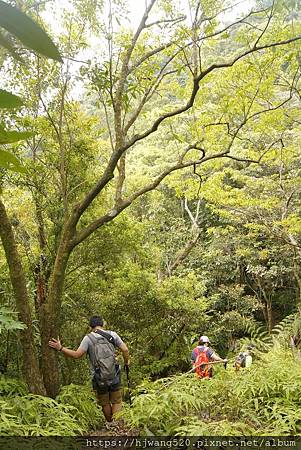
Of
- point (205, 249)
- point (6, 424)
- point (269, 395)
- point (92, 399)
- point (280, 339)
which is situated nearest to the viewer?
point (6, 424)

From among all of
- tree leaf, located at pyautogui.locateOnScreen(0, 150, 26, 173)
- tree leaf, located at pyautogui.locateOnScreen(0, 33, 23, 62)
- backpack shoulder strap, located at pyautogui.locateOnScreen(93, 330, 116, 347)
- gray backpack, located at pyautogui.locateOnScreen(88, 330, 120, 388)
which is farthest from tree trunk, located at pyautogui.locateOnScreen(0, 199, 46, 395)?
tree leaf, located at pyautogui.locateOnScreen(0, 33, 23, 62)

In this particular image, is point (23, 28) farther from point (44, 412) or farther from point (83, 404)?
point (83, 404)

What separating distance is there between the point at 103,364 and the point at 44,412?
68 cm

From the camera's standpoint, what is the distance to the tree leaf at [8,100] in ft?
1.28

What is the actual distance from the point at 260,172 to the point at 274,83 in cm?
581

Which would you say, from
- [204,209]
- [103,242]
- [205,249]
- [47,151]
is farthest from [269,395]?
[204,209]

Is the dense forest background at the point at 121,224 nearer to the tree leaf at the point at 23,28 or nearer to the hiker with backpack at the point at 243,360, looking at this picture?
the hiker with backpack at the point at 243,360

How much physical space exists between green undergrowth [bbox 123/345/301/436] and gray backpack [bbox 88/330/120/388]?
386 millimetres

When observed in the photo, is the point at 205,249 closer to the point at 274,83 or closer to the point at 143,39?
the point at 274,83

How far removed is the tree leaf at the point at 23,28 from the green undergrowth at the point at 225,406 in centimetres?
300

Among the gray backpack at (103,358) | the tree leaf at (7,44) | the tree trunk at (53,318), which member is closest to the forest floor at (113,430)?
the gray backpack at (103,358)

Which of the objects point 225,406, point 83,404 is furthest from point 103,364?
point 225,406

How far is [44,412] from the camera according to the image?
3605 millimetres

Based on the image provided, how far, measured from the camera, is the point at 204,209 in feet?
48.6
